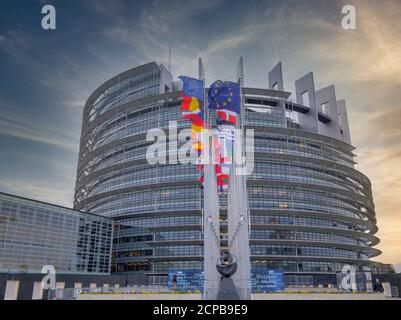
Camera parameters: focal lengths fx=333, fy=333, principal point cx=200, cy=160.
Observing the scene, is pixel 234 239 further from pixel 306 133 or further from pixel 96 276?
pixel 306 133

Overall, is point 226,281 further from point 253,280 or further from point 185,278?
point 185,278

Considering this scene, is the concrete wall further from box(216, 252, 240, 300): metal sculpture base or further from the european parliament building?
box(216, 252, 240, 300): metal sculpture base

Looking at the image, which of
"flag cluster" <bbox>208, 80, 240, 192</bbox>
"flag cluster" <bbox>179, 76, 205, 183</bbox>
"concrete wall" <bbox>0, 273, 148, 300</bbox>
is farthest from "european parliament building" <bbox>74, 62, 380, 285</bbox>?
"flag cluster" <bbox>208, 80, 240, 192</bbox>

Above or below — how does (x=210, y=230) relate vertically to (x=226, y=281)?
above

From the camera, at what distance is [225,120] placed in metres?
40.1

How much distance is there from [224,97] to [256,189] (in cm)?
5141

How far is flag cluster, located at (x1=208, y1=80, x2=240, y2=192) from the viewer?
39094 mm

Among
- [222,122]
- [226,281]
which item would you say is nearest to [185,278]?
[226,281]

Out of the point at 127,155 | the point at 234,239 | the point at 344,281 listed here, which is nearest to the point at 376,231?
the point at 344,281

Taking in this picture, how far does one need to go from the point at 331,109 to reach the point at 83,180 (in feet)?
272

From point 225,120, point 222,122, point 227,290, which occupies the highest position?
point 225,120

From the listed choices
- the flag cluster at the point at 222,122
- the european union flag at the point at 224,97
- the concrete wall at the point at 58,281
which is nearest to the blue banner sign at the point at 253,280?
the concrete wall at the point at 58,281
